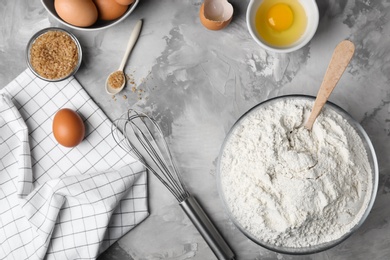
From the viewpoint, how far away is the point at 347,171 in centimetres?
122

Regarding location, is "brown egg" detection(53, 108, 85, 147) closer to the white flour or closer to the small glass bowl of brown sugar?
the small glass bowl of brown sugar

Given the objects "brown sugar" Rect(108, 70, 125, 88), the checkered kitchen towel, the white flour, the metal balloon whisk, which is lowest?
the checkered kitchen towel

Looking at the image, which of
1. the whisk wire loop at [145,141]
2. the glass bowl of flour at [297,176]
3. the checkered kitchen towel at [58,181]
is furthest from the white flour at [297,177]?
the checkered kitchen towel at [58,181]

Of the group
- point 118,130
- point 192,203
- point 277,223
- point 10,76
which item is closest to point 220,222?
point 192,203

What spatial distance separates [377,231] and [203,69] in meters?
0.66

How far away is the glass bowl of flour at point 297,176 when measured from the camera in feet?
3.92

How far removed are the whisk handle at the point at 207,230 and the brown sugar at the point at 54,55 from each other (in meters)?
0.49

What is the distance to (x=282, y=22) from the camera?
1.39 m

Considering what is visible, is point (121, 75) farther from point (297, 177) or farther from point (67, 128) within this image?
point (297, 177)

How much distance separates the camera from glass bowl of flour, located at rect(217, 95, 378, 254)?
3.92 ft

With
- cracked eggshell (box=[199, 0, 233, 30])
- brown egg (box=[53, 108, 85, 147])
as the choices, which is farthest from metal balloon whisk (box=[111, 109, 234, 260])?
cracked eggshell (box=[199, 0, 233, 30])

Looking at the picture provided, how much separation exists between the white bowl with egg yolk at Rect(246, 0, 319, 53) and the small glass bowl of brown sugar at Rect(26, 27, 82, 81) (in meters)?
0.50

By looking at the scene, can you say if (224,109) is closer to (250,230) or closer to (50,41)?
(250,230)

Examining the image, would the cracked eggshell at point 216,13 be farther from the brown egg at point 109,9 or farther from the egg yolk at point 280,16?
the brown egg at point 109,9
